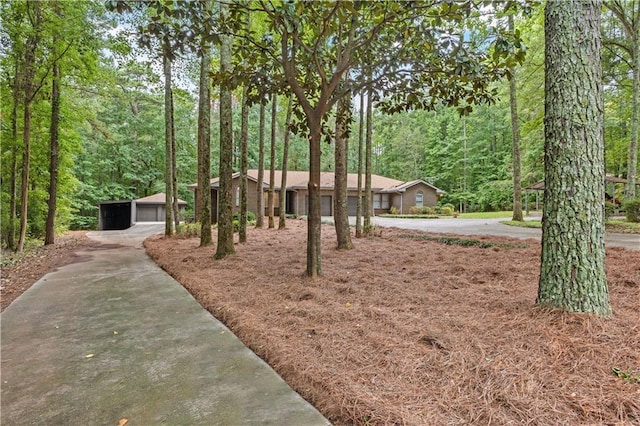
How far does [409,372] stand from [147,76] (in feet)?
45.2

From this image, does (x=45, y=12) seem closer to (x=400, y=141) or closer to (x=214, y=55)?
(x=214, y=55)

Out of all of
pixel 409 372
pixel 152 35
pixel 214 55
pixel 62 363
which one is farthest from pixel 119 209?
pixel 409 372

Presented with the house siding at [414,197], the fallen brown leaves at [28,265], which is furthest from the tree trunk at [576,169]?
the house siding at [414,197]

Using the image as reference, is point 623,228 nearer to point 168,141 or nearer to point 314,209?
point 314,209

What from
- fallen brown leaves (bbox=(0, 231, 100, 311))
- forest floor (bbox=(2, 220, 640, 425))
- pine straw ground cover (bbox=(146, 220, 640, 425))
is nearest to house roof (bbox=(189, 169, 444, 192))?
fallen brown leaves (bbox=(0, 231, 100, 311))

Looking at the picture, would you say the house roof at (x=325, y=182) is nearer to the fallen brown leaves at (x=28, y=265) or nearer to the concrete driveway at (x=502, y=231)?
the concrete driveway at (x=502, y=231)

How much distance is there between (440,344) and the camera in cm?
273

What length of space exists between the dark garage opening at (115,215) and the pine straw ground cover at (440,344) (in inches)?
1032

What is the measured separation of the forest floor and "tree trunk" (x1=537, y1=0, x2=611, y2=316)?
27 centimetres

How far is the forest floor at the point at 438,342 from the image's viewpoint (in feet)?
6.51

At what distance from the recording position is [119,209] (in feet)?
94.4

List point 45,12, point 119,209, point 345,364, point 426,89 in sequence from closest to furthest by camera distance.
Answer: point 345,364 < point 426,89 < point 45,12 < point 119,209

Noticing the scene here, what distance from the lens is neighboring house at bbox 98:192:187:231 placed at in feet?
89.1

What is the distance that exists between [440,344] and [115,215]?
3193cm
